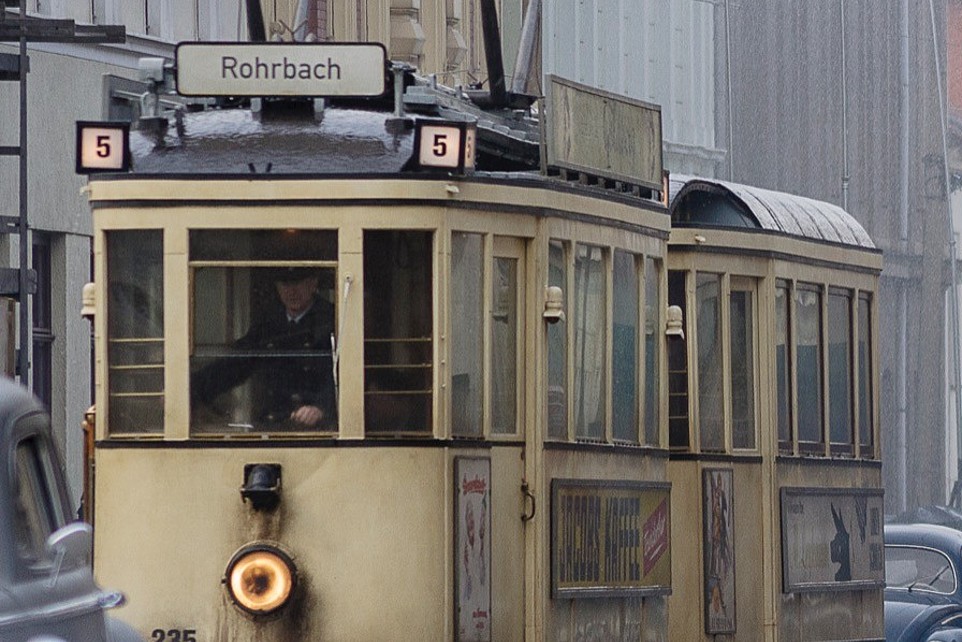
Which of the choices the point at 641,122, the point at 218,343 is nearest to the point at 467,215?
the point at 218,343

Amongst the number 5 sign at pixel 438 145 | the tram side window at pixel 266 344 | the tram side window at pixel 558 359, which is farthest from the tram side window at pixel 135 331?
the tram side window at pixel 558 359

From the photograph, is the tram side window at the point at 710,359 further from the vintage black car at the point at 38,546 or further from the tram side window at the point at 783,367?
the vintage black car at the point at 38,546

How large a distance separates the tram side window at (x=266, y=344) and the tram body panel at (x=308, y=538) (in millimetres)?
150

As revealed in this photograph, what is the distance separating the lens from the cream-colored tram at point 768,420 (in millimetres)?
15180

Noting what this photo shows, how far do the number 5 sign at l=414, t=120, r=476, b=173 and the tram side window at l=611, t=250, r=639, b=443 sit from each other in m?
1.53

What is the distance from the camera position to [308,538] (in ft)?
37.7

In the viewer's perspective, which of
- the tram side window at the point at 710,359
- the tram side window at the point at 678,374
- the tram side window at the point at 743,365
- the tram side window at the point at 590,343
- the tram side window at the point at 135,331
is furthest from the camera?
the tram side window at the point at 743,365

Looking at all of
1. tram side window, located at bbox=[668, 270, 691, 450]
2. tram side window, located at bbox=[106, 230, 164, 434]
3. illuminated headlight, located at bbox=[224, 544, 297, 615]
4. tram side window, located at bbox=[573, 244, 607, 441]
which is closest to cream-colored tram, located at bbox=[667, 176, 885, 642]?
tram side window, located at bbox=[668, 270, 691, 450]

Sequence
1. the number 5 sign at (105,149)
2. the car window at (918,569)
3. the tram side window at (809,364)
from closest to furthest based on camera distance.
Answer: the number 5 sign at (105,149)
the tram side window at (809,364)
the car window at (918,569)

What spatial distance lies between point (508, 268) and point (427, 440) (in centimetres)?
96

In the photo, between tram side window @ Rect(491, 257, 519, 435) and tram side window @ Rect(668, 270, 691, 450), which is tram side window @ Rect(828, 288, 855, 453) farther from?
tram side window @ Rect(491, 257, 519, 435)

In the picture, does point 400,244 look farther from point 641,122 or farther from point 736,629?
point 736,629

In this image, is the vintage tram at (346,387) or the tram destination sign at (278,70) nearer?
the vintage tram at (346,387)

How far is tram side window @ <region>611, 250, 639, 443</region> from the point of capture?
516 inches
